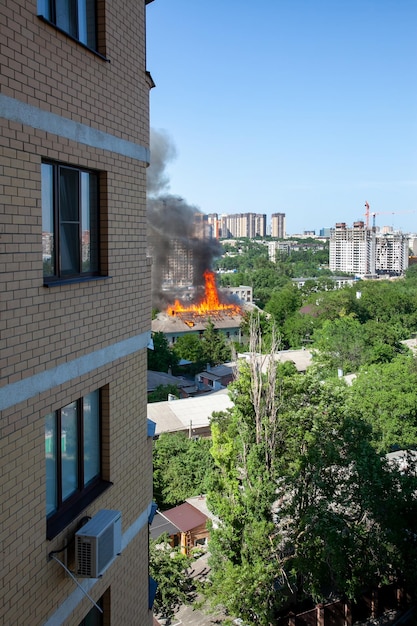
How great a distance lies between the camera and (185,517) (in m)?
16.6

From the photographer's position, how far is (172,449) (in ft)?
60.1

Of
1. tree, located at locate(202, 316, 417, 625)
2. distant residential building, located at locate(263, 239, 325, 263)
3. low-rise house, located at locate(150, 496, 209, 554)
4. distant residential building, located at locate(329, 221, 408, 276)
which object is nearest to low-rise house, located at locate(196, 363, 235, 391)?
low-rise house, located at locate(150, 496, 209, 554)

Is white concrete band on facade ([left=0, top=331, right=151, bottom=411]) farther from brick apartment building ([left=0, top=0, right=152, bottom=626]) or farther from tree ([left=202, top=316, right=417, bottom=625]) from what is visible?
tree ([left=202, top=316, right=417, bottom=625])

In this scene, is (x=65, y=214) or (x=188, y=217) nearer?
(x=65, y=214)

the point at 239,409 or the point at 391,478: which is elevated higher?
the point at 239,409

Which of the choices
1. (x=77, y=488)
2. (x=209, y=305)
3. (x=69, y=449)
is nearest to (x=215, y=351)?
(x=209, y=305)

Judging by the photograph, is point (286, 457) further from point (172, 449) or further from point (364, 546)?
point (172, 449)

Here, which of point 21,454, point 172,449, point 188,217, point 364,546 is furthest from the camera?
point 188,217

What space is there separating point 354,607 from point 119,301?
11577 mm

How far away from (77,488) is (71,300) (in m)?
1.18

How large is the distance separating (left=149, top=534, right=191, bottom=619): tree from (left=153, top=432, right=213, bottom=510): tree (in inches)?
168

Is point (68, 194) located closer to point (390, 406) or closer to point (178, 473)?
point (178, 473)

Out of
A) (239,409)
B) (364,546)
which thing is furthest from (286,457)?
(364,546)

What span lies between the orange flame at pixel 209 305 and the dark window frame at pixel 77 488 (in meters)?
53.7
